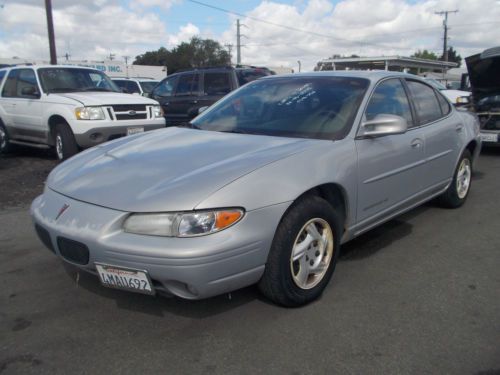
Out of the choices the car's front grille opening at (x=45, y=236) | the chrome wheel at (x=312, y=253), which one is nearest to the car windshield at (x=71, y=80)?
the car's front grille opening at (x=45, y=236)

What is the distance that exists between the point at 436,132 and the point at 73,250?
3.43 metres

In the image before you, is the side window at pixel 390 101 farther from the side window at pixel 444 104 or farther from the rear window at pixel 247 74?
the rear window at pixel 247 74

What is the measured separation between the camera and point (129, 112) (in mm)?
7891

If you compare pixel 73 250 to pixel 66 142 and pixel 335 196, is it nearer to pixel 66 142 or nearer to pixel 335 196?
pixel 335 196

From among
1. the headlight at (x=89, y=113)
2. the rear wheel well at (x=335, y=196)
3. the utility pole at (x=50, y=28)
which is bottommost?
the rear wheel well at (x=335, y=196)

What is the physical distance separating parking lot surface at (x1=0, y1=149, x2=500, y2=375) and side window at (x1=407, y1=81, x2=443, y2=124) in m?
1.28

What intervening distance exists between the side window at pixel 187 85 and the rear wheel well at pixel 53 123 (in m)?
3.61

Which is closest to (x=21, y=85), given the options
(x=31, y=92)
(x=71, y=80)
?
(x=31, y=92)

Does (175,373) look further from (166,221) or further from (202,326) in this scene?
(166,221)

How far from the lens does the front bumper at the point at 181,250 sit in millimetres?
2361

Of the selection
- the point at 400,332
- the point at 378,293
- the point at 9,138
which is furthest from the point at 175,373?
the point at 9,138

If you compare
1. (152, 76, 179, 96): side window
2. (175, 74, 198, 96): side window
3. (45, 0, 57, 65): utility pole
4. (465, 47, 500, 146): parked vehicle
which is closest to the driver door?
(465, 47, 500, 146): parked vehicle

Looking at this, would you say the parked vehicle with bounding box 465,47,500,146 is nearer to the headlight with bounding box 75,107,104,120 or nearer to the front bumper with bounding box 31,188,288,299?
the headlight with bounding box 75,107,104,120

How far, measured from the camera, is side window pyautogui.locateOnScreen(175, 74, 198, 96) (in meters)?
10.7
